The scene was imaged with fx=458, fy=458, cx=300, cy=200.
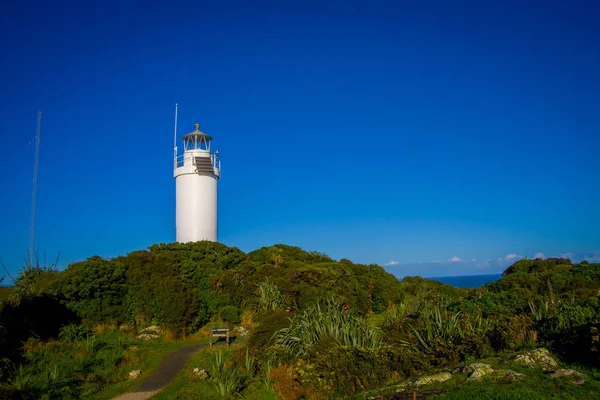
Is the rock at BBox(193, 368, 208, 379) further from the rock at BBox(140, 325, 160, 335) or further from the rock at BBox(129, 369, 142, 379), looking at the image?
the rock at BBox(140, 325, 160, 335)

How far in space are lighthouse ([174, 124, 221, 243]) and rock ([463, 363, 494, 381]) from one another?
23.0 metres

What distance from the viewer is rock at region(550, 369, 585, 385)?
23.4ft

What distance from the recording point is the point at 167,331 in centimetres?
1811

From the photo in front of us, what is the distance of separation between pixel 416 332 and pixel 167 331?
433 inches

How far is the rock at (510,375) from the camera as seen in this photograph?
24.3ft

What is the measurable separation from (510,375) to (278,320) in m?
7.71

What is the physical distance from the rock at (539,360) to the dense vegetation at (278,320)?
0.56 m

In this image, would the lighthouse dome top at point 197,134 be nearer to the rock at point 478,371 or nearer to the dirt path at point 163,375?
the dirt path at point 163,375

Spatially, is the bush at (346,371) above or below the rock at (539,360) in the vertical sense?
below

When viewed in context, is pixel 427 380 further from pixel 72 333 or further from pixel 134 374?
pixel 72 333

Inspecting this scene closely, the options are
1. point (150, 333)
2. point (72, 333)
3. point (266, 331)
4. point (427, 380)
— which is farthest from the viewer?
point (150, 333)

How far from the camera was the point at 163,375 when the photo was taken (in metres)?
12.6

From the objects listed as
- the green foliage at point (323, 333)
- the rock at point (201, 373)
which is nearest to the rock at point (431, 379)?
the green foliage at point (323, 333)

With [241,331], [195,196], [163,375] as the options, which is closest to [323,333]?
[163,375]
